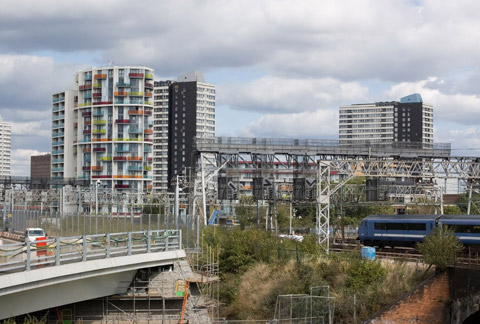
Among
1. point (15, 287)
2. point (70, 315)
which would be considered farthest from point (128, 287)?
point (15, 287)

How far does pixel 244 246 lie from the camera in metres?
46.7

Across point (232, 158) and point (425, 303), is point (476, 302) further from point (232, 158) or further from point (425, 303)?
point (232, 158)

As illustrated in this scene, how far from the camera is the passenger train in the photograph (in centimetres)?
4962

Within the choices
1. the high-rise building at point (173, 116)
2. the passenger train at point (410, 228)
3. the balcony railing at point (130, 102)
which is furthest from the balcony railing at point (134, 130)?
the passenger train at point (410, 228)

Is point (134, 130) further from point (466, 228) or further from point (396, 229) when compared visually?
point (466, 228)

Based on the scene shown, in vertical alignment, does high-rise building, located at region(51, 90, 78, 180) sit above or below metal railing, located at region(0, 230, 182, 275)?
above

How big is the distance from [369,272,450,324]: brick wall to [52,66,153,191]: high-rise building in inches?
4176

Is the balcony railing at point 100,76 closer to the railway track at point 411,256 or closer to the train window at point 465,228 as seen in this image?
the railway track at point 411,256

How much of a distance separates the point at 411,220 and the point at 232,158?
84.0 feet

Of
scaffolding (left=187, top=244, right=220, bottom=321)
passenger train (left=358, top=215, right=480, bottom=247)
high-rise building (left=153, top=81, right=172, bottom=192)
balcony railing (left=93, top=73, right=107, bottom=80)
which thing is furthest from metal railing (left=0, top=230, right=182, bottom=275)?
high-rise building (left=153, top=81, right=172, bottom=192)

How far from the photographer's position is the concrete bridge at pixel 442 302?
3594 centimetres

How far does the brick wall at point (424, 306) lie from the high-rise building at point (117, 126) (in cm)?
10606

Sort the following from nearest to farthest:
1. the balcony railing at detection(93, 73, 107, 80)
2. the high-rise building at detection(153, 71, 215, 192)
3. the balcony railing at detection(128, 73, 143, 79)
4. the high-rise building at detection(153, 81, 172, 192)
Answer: the balcony railing at detection(128, 73, 143, 79)
the balcony railing at detection(93, 73, 107, 80)
the high-rise building at detection(153, 71, 215, 192)
the high-rise building at detection(153, 81, 172, 192)

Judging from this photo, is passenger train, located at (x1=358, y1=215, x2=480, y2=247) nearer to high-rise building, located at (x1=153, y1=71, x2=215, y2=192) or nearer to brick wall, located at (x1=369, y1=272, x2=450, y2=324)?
brick wall, located at (x1=369, y1=272, x2=450, y2=324)
